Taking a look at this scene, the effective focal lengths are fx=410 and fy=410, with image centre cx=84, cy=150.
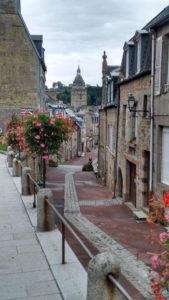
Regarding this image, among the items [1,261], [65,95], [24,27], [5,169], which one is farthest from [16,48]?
[65,95]

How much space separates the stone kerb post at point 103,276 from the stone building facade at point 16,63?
28.8 meters

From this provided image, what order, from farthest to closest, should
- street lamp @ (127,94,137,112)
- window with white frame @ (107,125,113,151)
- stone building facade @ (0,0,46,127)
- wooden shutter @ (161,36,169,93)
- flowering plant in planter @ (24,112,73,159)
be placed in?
1. stone building facade @ (0,0,46,127)
2. window with white frame @ (107,125,113,151)
3. street lamp @ (127,94,137,112)
4. wooden shutter @ (161,36,169,93)
5. flowering plant in planter @ (24,112,73,159)

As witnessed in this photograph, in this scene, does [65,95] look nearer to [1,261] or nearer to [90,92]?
[90,92]

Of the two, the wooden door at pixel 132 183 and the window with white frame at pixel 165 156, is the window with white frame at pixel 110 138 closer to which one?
the wooden door at pixel 132 183

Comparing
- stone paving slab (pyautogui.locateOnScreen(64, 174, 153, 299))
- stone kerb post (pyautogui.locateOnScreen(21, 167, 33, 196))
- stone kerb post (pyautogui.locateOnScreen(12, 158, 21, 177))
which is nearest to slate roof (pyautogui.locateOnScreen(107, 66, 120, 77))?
stone kerb post (pyautogui.locateOnScreen(12, 158, 21, 177))

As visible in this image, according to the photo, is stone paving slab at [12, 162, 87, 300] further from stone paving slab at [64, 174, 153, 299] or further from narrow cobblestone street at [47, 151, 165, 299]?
stone paving slab at [64, 174, 153, 299]

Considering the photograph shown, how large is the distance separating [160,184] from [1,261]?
722 cm

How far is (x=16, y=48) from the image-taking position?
31.9 m

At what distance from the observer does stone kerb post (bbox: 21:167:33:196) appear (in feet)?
39.5

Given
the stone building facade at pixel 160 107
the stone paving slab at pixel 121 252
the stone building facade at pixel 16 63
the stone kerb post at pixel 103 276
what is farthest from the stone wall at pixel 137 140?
the stone building facade at pixel 16 63

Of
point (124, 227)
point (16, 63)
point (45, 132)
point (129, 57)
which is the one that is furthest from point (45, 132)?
point (16, 63)

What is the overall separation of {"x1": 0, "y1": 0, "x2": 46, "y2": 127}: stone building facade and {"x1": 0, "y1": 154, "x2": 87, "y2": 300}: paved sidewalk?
924 inches

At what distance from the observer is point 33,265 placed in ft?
22.6

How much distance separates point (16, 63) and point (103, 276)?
2922cm
